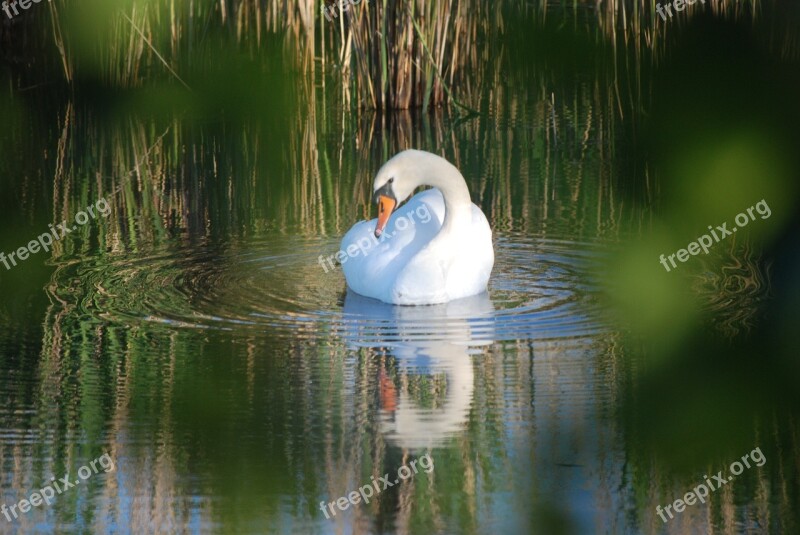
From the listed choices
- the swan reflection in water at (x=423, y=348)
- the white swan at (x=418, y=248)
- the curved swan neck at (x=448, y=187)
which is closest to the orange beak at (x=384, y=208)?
the white swan at (x=418, y=248)

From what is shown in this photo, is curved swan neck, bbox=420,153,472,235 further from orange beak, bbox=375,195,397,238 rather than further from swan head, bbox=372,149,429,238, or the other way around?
orange beak, bbox=375,195,397,238

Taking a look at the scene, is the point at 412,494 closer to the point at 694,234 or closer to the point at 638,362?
the point at 638,362

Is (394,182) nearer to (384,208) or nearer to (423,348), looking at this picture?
(384,208)

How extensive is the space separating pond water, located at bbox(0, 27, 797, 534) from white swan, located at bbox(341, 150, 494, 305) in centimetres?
11

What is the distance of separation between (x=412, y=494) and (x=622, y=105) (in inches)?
387

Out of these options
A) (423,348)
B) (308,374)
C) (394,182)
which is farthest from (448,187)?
(308,374)

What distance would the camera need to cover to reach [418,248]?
27.9ft

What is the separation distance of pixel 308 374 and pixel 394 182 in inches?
66.5

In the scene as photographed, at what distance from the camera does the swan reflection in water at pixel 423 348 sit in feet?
20.2

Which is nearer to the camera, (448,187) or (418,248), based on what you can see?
(448,187)

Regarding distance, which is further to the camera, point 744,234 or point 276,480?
point 744,234

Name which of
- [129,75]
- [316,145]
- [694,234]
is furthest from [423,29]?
A: [694,234]

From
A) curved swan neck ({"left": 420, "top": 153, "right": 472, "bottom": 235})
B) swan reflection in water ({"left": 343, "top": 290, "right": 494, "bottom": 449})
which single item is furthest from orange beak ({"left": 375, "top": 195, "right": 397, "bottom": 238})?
swan reflection in water ({"left": 343, "top": 290, "right": 494, "bottom": 449})

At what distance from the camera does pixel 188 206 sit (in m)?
10.8
